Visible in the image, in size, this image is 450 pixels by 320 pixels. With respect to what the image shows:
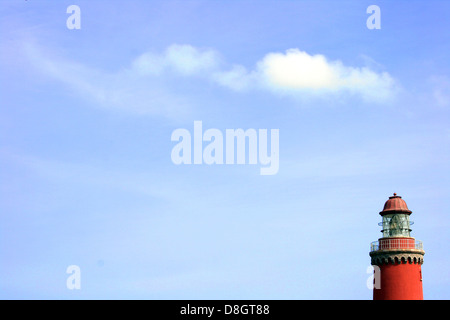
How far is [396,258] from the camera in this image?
70562 mm

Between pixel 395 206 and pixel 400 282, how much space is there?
25.6 ft

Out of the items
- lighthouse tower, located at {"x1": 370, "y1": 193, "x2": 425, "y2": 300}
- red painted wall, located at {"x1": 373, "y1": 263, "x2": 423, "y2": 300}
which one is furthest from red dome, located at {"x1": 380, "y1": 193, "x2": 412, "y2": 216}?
red painted wall, located at {"x1": 373, "y1": 263, "x2": 423, "y2": 300}

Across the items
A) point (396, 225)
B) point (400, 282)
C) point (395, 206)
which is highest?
point (395, 206)

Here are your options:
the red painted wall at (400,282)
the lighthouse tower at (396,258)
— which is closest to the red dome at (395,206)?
the lighthouse tower at (396,258)

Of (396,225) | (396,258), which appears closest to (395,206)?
(396,225)

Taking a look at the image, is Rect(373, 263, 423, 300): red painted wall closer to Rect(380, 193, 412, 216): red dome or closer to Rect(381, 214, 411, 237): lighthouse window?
Rect(381, 214, 411, 237): lighthouse window

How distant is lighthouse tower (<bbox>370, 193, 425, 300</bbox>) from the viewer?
6938 cm

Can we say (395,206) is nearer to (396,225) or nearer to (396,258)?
(396,225)

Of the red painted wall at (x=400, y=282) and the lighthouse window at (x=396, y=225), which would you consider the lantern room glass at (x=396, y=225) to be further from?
the red painted wall at (x=400, y=282)

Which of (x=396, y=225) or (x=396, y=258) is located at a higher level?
(x=396, y=225)

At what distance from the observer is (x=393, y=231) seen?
7281 centimetres
